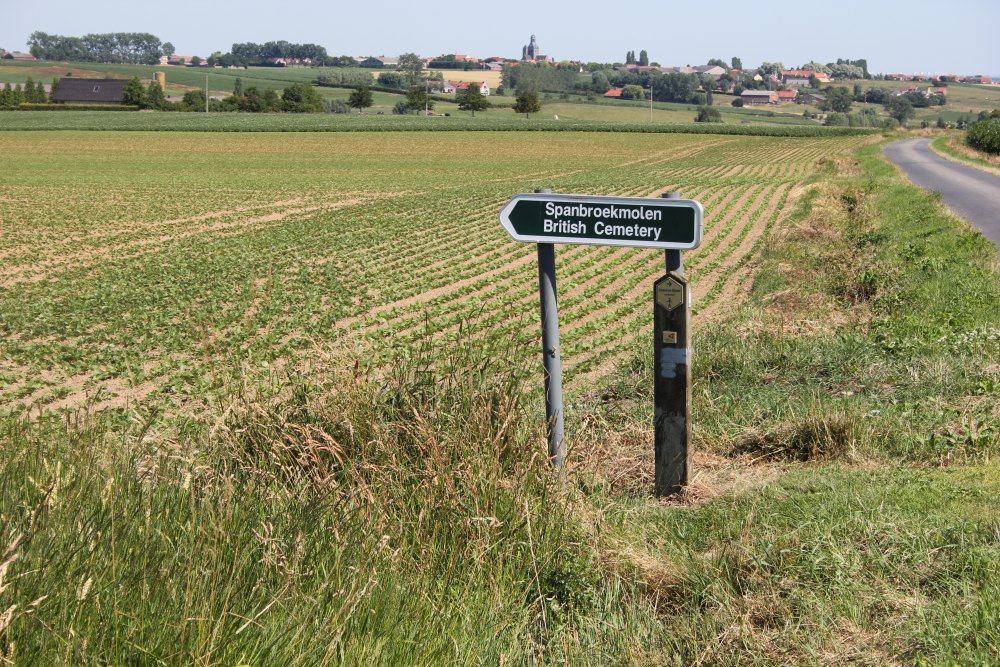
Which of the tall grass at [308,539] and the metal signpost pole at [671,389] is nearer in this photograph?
the tall grass at [308,539]

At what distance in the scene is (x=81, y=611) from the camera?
2900mm

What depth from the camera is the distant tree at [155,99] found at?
11656 cm

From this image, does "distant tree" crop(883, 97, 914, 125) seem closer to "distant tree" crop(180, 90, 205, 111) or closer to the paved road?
"distant tree" crop(180, 90, 205, 111)

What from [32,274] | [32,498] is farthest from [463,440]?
[32,274]

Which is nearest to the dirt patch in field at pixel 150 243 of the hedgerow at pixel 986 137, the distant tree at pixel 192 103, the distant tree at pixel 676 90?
the hedgerow at pixel 986 137

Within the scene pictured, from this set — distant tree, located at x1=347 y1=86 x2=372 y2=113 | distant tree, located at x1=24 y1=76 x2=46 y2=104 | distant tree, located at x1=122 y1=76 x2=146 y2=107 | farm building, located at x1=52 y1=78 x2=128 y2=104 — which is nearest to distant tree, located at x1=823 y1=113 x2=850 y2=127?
distant tree, located at x1=347 y1=86 x2=372 y2=113

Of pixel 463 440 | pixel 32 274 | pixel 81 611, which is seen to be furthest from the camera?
pixel 32 274

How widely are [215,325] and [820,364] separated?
322 inches

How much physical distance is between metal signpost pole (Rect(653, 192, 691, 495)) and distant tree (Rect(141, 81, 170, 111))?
121204 millimetres

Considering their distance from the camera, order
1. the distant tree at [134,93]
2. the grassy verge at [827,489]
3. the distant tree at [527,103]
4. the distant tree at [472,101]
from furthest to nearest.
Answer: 1. the distant tree at [472,101]
2. the distant tree at [527,103]
3. the distant tree at [134,93]
4. the grassy verge at [827,489]

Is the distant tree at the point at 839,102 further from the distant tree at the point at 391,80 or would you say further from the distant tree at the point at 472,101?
the distant tree at the point at 391,80

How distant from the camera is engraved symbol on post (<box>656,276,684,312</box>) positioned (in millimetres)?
5691

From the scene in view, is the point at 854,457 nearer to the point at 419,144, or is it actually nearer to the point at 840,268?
the point at 840,268

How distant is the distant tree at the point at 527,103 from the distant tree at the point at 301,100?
25148 millimetres
